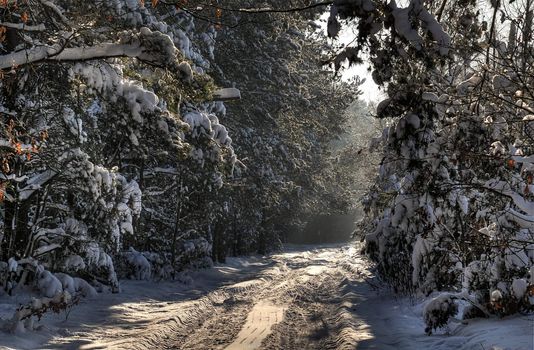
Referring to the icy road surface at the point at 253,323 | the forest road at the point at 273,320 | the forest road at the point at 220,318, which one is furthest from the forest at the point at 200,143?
the forest road at the point at 273,320

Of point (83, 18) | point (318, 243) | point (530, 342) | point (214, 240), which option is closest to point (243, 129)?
point (214, 240)

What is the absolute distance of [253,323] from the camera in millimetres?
11602

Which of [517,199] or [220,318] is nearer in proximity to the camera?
[517,199]

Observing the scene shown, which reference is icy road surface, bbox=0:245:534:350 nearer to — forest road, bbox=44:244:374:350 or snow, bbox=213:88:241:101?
forest road, bbox=44:244:374:350

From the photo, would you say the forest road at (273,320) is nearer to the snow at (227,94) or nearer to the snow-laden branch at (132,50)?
the snow at (227,94)

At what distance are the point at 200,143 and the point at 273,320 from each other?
582 centimetres

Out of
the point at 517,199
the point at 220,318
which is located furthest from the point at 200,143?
the point at 517,199

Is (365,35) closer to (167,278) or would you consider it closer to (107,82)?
(107,82)

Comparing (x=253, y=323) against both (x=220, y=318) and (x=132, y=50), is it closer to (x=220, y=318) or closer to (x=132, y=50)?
(x=220, y=318)

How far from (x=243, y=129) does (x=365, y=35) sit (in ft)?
70.8

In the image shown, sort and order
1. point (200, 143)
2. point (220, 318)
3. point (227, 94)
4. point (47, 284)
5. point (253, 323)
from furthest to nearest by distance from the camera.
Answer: point (200, 143)
point (220, 318)
point (253, 323)
point (47, 284)
point (227, 94)

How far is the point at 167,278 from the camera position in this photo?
63.4ft

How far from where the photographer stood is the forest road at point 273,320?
9.79 metres

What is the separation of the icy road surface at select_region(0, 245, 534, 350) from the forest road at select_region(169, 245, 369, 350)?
21mm
